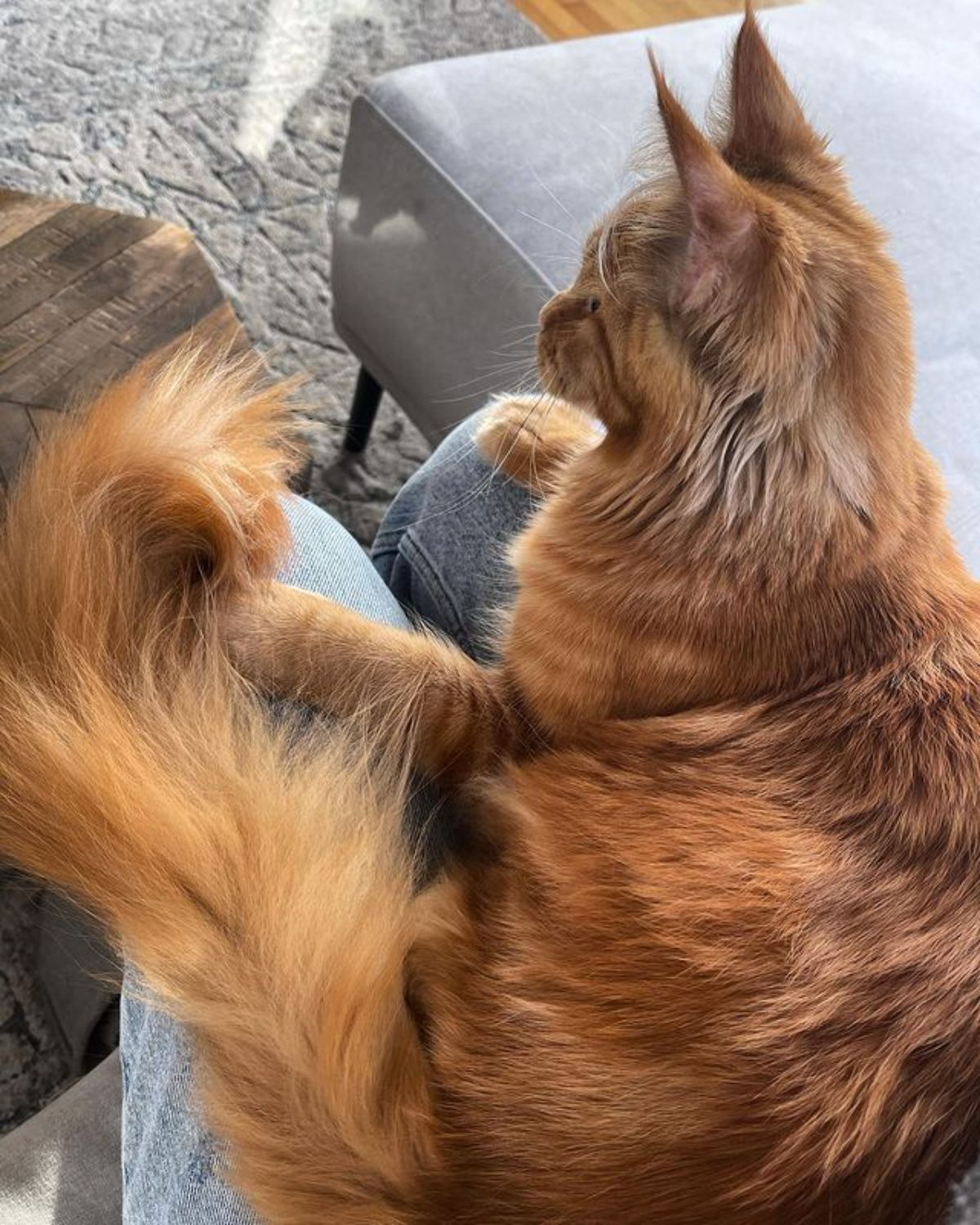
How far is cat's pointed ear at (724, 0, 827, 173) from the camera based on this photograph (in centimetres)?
88

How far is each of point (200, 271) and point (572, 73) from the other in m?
0.57

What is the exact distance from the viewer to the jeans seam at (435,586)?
116 centimetres

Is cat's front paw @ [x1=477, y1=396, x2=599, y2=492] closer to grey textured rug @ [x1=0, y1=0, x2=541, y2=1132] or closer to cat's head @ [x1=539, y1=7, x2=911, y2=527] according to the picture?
cat's head @ [x1=539, y1=7, x2=911, y2=527]

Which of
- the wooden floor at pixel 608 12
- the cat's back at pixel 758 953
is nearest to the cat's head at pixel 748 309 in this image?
the cat's back at pixel 758 953

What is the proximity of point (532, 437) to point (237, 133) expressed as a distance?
51.9 inches

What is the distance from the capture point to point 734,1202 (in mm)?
637

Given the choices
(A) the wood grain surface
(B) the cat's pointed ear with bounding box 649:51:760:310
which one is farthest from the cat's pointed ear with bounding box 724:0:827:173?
(A) the wood grain surface

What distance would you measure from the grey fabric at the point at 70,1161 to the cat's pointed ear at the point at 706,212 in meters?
0.77

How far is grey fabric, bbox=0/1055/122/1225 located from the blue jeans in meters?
0.08

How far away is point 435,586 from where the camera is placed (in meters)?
1.19

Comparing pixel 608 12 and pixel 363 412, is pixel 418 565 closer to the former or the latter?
pixel 363 412

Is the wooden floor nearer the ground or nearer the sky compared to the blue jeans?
nearer the sky

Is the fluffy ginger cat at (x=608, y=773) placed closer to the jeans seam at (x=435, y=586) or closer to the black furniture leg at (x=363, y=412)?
the jeans seam at (x=435, y=586)

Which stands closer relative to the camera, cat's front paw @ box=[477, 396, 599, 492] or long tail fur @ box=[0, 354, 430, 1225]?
long tail fur @ box=[0, 354, 430, 1225]
